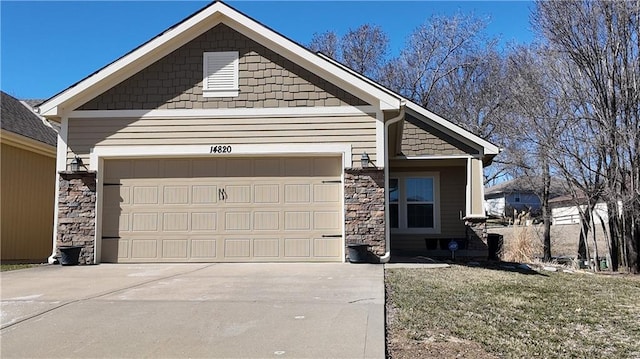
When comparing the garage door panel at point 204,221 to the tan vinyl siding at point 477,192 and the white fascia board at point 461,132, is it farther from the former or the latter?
the tan vinyl siding at point 477,192

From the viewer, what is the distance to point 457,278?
25.8 feet

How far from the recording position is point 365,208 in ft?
31.9

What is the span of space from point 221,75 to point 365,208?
13.1 ft

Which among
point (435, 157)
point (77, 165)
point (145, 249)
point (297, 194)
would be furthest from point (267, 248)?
point (435, 157)

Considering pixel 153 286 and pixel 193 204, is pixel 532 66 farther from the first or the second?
pixel 153 286

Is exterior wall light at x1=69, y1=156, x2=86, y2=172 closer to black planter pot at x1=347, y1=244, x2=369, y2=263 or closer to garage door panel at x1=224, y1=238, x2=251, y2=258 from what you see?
garage door panel at x1=224, y1=238, x2=251, y2=258

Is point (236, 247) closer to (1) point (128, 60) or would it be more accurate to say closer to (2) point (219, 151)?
(2) point (219, 151)

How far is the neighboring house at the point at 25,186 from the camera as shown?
12.7 metres

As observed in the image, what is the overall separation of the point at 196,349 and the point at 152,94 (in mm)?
7178

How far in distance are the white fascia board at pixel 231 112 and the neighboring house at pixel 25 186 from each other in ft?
13.1

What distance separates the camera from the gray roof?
1312cm

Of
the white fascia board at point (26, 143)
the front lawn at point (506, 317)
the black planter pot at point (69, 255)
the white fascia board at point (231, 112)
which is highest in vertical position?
the white fascia board at point (231, 112)

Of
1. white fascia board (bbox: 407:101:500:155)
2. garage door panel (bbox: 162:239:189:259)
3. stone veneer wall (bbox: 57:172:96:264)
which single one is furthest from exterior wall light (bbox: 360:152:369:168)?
stone veneer wall (bbox: 57:172:96:264)

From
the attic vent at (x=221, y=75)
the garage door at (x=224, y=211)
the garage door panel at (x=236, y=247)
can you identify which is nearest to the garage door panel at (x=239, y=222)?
the garage door at (x=224, y=211)
